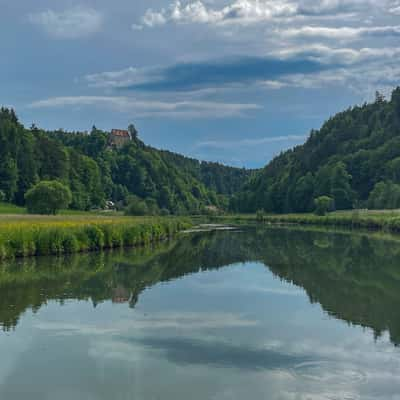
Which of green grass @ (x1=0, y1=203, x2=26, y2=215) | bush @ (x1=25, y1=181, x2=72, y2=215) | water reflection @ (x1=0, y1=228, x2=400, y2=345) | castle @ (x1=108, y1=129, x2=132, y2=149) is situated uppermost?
castle @ (x1=108, y1=129, x2=132, y2=149)

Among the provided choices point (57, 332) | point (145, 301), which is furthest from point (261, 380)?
point (145, 301)

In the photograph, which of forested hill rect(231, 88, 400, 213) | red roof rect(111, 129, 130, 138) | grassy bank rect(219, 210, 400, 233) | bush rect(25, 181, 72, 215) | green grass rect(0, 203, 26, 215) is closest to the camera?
bush rect(25, 181, 72, 215)

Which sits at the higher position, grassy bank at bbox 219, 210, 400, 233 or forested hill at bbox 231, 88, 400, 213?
forested hill at bbox 231, 88, 400, 213

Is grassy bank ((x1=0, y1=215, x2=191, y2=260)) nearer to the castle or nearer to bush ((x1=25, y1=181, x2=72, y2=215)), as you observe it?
bush ((x1=25, y1=181, x2=72, y2=215))

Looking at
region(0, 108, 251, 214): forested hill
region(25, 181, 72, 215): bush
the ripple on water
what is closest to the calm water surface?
the ripple on water

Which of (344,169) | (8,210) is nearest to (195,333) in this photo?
(8,210)

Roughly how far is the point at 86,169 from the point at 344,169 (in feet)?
188

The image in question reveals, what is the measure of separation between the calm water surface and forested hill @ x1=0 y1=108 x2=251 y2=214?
65.7 meters

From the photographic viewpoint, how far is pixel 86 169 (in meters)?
113

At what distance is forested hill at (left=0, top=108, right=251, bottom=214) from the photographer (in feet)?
298

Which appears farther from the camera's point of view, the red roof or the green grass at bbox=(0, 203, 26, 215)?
the red roof

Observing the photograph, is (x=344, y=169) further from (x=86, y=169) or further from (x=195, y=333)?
(x=195, y=333)

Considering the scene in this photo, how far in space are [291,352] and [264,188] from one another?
6147 inches

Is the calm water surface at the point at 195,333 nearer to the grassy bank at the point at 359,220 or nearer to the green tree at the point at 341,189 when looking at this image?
the grassy bank at the point at 359,220
